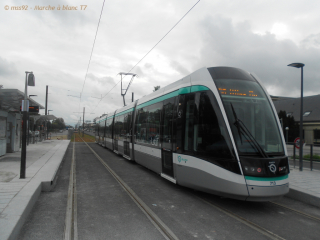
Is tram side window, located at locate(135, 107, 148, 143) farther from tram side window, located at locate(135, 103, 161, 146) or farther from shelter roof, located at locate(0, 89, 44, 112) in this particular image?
shelter roof, located at locate(0, 89, 44, 112)

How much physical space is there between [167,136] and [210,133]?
226 cm

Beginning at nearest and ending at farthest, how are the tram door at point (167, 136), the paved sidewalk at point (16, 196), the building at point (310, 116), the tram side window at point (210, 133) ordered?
the paved sidewalk at point (16, 196) → the tram side window at point (210, 133) → the tram door at point (167, 136) → the building at point (310, 116)

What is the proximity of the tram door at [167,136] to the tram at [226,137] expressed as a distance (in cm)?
3

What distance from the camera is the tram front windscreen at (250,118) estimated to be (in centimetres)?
570

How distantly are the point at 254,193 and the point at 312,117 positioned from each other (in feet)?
123

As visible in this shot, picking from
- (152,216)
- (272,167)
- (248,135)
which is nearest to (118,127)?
(152,216)

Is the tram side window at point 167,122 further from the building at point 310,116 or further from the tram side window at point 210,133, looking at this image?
the building at point 310,116

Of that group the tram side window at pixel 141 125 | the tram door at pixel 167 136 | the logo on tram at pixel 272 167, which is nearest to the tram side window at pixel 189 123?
the tram door at pixel 167 136

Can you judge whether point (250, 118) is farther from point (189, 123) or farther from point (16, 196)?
point (16, 196)

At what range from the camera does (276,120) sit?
6277mm

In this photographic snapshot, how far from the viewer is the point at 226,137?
19.0 ft

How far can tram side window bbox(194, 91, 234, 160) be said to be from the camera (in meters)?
5.84

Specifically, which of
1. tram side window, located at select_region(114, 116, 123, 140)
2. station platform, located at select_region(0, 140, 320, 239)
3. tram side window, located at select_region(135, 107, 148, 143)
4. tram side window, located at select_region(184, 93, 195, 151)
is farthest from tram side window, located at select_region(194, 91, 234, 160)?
tram side window, located at select_region(114, 116, 123, 140)

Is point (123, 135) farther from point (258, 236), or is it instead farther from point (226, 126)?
point (258, 236)
